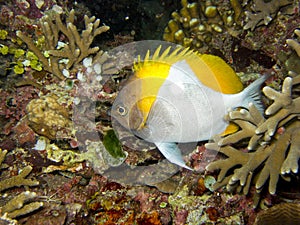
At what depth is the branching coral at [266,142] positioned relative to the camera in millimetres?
2395

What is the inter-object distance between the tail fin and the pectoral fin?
2.59 feet

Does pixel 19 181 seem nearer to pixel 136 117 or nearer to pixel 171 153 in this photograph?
pixel 136 117

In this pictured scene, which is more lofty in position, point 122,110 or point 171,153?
point 122,110

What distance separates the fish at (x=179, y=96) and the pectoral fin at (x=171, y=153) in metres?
0.01

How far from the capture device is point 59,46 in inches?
148

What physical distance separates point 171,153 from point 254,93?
0.95 metres

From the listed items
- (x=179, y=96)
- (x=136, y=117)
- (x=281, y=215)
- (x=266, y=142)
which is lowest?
(x=281, y=215)

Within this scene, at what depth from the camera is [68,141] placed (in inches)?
124

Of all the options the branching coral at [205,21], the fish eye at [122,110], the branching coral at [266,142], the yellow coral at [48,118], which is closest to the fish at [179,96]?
the fish eye at [122,110]

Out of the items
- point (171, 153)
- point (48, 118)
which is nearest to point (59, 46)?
point (48, 118)

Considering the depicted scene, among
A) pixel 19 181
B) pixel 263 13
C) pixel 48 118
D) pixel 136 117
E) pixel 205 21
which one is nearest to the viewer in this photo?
pixel 136 117

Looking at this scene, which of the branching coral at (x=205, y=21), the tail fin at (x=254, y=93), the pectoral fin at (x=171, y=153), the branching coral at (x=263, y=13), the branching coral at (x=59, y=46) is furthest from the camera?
the branching coral at (x=205, y=21)

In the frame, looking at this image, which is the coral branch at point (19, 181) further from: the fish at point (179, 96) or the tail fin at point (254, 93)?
the tail fin at point (254, 93)

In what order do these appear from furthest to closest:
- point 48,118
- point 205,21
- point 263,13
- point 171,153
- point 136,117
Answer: point 205,21, point 263,13, point 48,118, point 171,153, point 136,117
